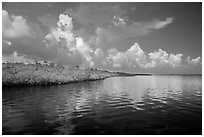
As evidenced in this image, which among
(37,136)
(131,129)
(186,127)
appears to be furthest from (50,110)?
(186,127)

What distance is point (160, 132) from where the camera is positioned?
14328 millimetres

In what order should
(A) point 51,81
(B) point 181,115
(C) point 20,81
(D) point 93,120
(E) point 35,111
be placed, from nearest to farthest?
(D) point 93,120
(B) point 181,115
(E) point 35,111
(C) point 20,81
(A) point 51,81

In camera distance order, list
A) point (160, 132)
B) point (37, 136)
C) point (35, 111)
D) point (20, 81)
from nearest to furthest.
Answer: point (37, 136) < point (160, 132) < point (35, 111) < point (20, 81)

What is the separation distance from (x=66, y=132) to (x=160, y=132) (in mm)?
7634

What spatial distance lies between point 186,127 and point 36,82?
46269 mm

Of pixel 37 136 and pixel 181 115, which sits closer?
pixel 37 136

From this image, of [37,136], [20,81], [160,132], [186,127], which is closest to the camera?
[37,136]

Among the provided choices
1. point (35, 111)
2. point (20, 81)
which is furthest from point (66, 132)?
point (20, 81)

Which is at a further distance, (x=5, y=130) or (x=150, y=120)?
(x=150, y=120)

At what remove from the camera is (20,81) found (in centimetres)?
5050

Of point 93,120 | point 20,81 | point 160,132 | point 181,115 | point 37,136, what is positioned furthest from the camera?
point 20,81

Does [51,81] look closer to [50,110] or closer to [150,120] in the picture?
[50,110]

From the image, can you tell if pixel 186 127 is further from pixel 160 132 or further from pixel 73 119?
pixel 73 119

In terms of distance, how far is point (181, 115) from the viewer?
64.7 feet
